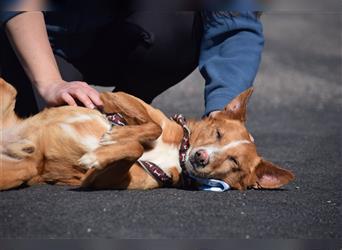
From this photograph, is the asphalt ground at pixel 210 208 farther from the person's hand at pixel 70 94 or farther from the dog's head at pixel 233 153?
the person's hand at pixel 70 94

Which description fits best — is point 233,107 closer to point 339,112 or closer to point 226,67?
point 226,67

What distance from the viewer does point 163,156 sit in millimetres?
4113

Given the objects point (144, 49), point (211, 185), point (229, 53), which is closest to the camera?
point (211, 185)

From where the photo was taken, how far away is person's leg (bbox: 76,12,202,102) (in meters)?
4.90

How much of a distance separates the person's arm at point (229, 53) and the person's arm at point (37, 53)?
83 centimetres

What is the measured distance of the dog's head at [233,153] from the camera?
4.16m

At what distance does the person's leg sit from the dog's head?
76cm

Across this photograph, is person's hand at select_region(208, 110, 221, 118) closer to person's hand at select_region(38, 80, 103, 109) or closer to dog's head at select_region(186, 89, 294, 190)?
dog's head at select_region(186, 89, 294, 190)

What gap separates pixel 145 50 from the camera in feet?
16.1

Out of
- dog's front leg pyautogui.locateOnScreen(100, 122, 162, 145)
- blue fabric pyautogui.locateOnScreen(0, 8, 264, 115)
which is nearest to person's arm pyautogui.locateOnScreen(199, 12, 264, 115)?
blue fabric pyautogui.locateOnScreen(0, 8, 264, 115)

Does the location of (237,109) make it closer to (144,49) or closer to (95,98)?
(95,98)

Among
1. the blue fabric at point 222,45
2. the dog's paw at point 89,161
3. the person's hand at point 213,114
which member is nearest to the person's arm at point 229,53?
the blue fabric at point 222,45

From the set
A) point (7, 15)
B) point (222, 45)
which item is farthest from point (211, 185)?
point (7, 15)

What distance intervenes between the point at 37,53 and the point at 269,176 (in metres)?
1.41
